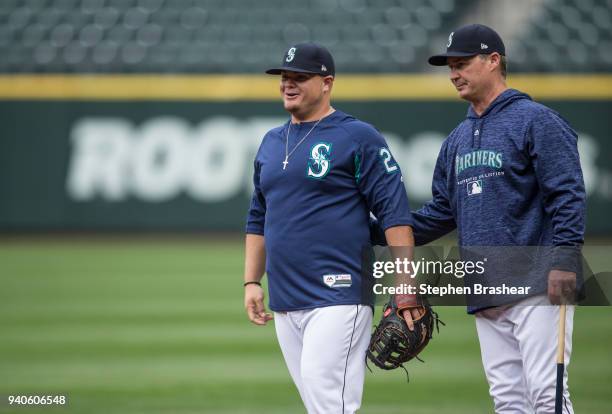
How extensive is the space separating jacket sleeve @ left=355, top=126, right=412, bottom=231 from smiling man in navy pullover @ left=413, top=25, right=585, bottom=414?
0.31 meters

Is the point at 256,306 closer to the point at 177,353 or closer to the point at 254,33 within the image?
the point at 177,353

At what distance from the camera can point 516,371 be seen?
4.27 meters

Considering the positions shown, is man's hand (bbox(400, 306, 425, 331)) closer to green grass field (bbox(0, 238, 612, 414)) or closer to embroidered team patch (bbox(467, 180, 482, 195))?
embroidered team patch (bbox(467, 180, 482, 195))

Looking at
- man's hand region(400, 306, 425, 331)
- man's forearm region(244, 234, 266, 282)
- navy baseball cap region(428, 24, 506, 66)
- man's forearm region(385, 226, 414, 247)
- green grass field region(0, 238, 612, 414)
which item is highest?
navy baseball cap region(428, 24, 506, 66)

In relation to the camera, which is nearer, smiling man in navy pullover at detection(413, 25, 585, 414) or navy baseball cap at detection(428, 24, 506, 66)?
smiling man in navy pullover at detection(413, 25, 585, 414)

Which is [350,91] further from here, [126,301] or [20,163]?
[126,301]

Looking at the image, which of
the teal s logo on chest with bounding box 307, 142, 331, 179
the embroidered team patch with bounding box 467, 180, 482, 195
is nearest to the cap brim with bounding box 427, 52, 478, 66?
the embroidered team patch with bounding box 467, 180, 482, 195

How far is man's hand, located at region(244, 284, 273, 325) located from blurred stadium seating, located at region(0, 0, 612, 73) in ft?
47.5

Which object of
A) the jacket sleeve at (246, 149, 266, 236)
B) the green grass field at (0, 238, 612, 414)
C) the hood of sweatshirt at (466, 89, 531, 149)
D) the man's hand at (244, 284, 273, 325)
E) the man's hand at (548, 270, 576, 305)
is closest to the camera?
the man's hand at (548, 270, 576, 305)

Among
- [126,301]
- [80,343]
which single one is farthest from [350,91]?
[80,343]

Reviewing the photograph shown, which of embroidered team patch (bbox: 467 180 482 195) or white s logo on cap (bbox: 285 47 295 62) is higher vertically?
white s logo on cap (bbox: 285 47 295 62)

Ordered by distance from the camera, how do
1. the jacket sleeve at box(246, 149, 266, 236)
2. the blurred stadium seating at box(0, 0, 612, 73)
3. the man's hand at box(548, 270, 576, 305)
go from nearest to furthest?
the man's hand at box(548, 270, 576, 305) < the jacket sleeve at box(246, 149, 266, 236) < the blurred stadium seating at box(0, 0, 612, 73)

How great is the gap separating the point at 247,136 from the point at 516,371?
47.3ft

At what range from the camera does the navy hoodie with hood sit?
400cm
